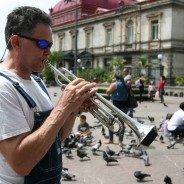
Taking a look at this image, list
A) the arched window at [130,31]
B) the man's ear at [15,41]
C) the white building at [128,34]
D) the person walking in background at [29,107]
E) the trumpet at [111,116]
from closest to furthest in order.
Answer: the person walking in background at [29,107], the man's ear at [15,41], the trumpet at [111,116], the white building at [128,34], the arched window at [130,31]

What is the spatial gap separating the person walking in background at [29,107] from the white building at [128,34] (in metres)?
29.4

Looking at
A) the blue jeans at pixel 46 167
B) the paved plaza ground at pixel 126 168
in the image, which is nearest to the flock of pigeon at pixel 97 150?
the paved plaza ground at pixel 126 168

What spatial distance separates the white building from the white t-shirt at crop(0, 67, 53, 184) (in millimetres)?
29570

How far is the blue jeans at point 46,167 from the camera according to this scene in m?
1.84

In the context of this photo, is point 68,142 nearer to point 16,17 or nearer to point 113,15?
point 16,17

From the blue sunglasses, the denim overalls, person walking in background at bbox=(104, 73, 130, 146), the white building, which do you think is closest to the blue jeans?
the denim overalls

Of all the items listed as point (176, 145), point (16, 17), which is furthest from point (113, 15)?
point (16, 17)

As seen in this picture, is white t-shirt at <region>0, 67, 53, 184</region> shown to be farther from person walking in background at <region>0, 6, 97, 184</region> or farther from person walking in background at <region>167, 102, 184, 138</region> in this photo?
person walking in background at <region>167, 102, 184, 138</region>

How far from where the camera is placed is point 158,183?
5.61 meters

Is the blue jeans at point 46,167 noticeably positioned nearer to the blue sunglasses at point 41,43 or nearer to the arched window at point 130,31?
the blue sunglasses at point 41,43

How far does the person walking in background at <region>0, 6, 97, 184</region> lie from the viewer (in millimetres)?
1754

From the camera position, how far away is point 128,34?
1727 inches

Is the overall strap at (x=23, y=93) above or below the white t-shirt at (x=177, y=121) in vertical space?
above

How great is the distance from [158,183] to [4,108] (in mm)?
4301
